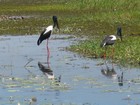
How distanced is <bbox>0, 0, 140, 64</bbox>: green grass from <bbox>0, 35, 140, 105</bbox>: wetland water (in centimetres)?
104

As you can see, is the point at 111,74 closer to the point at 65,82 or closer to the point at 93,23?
the point at 65,82

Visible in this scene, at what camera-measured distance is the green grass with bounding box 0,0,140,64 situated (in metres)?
20.6

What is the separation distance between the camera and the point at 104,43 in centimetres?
1998

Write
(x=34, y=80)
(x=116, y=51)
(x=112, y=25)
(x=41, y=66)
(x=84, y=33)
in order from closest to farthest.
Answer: (x=34, y=80), (x=41, y=66), (x=116, y=51), (x=84, y=33), (x=112, y=25)

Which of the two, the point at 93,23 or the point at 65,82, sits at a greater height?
the point at 93,23

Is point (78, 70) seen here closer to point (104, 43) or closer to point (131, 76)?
point (131, 76)

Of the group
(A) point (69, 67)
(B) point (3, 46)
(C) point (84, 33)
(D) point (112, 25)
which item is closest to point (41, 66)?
(A) point (69, 67)

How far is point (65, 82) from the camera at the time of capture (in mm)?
14641

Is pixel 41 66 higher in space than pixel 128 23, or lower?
lower

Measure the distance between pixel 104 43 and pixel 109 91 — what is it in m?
6.82

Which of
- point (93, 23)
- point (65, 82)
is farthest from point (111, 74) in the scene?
point (93, 23)

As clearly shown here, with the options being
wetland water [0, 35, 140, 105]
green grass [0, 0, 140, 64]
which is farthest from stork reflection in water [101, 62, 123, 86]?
green grass [0, 0, 140, 64]

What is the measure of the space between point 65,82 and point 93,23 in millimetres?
18505

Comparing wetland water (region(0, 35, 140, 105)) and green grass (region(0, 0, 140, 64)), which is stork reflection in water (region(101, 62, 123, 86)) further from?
green grass (region(0, 0, 140, 64))
